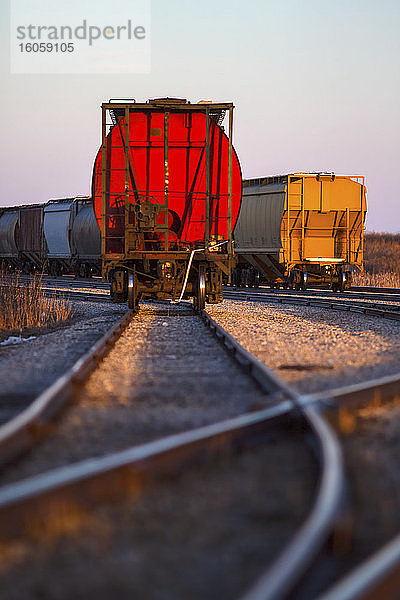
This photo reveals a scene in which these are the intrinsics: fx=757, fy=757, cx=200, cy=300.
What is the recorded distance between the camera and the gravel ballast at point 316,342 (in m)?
7.16

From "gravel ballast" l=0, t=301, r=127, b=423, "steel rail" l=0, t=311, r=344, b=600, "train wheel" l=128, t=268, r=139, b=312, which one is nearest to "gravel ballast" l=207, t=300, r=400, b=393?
"train wheel" l=128, t=268, r=139, b=312

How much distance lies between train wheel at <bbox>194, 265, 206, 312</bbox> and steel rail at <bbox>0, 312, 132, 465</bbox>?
302 inches

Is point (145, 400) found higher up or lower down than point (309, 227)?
lower down

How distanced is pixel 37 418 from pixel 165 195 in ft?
32.5

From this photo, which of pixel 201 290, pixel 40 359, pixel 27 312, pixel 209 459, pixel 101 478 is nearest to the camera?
pixel 101 478

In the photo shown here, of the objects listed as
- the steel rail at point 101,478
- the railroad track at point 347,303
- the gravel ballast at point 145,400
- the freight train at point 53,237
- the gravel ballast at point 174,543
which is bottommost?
the railroad track at point 347,303

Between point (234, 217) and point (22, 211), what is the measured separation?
93.3 feet

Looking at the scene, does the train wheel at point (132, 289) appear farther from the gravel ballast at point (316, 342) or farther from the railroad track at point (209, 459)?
the railroad track at point (209, 459)

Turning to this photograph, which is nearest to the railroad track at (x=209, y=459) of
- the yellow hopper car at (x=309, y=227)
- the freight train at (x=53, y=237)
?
the yellow hopper car at (x=309, y=227)

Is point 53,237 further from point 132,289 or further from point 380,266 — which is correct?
point 132,289

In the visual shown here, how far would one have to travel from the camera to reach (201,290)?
577 inches

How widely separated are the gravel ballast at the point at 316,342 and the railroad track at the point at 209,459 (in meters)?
1.53

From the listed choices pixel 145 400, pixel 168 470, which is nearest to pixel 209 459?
pixel 168 470

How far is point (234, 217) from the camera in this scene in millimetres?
14797
